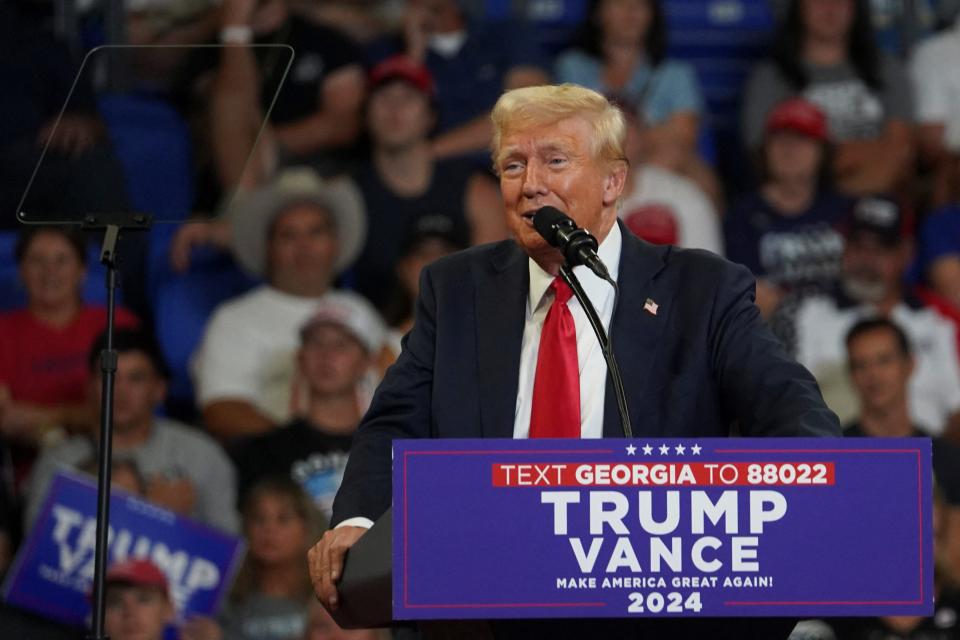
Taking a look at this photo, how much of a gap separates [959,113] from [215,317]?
2.77m

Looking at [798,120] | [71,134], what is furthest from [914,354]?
[71,134]

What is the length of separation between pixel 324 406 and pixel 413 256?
0.60m

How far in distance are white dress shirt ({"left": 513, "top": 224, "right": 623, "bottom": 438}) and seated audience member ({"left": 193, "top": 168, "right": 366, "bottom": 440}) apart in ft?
9.23

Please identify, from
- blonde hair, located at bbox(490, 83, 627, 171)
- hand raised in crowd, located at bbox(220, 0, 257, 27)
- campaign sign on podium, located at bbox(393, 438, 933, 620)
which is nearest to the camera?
campaign sign on podium, located at bbox(393, 438, 933, 620)

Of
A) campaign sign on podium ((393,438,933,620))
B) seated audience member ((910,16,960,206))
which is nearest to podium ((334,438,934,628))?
campaign sign on podium ((393,438,933,620))

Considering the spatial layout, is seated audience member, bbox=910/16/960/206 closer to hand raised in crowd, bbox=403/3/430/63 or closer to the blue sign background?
hand raised in crowd, bbox=403/3/430/63

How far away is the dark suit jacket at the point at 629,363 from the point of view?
2.56m

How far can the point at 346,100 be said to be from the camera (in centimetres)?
589

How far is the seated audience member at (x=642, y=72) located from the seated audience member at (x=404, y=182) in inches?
21.1

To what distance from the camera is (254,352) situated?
5.48m

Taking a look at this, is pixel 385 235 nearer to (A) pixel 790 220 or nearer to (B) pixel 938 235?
(A) pixel 790 220

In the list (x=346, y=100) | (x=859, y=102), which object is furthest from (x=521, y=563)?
(x=859, y=102)

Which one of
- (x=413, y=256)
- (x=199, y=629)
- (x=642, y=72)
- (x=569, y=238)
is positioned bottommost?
(x=199, y=629)

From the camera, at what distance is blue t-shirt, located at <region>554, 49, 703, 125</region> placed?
19.8 ft
